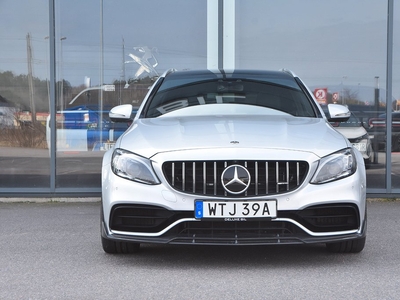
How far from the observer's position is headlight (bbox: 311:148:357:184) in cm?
522

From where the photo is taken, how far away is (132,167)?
17.4 ft

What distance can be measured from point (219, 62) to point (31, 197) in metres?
3.15

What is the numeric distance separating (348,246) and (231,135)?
127cm

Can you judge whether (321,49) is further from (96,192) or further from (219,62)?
(96,192)

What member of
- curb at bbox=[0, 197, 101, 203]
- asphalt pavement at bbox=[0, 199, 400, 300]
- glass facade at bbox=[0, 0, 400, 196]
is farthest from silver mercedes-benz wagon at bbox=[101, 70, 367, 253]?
glass facade at bbox=[0, 0, 400, 196]

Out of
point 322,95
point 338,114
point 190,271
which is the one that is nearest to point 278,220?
point 190,271

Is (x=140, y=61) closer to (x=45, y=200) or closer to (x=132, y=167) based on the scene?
(x=45, y=200)

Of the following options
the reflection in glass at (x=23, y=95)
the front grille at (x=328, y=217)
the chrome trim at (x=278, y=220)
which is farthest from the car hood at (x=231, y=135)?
the reflection in glass at (x=23, y=95)

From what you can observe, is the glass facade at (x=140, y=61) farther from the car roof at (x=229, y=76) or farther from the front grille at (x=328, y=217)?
the front grille at (x=328, y=217)

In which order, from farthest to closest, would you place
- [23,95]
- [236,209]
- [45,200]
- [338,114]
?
[23,95] < [45,200] < [338,114] < [236,209]

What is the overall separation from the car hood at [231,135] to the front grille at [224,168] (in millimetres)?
131

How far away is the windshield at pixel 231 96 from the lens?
6.71 meters

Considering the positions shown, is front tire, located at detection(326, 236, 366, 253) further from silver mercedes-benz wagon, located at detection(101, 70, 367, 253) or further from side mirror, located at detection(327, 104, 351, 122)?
side mirror, located at detection(327, 104, 351, 122)

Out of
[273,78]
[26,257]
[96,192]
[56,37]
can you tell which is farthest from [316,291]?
[56,37]
